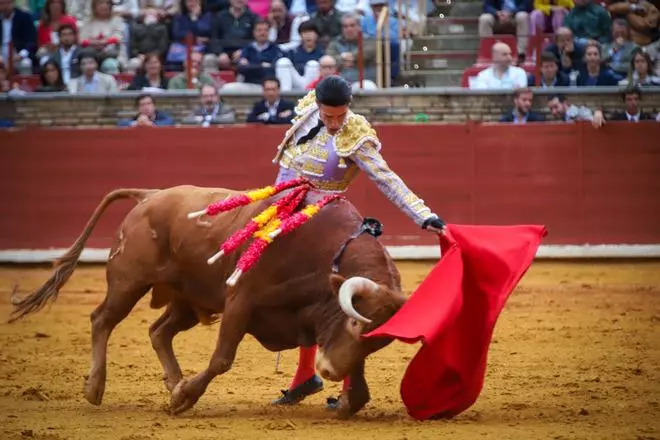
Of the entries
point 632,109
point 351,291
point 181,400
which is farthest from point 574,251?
point 351,291

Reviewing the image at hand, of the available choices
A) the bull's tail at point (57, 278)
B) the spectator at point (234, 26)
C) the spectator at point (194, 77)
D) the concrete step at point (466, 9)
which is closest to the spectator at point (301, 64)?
the spectator at point (234, 26)

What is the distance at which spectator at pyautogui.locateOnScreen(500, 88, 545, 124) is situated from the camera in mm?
11836

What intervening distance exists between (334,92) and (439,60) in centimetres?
765

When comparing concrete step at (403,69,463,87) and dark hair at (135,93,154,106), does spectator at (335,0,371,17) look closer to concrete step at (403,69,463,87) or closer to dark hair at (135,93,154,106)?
concrete step at (403,69,463,87)

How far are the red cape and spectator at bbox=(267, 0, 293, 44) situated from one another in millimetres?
7757

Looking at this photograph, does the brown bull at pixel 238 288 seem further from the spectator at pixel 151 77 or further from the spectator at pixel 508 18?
the spectator at pixel 508 18

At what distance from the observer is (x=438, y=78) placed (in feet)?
42.7

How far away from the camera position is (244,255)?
5.62 meters

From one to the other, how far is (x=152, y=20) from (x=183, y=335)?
18.1ft

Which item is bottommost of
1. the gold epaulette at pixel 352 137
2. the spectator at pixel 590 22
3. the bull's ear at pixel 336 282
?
the bull's ear at pixel 336 282

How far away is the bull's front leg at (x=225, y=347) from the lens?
18.4ft

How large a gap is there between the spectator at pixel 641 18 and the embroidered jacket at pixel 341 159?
23.2ft

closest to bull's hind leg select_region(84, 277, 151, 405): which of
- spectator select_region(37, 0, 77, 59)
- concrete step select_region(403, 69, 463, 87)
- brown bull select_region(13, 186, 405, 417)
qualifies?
brown bull select_region(13, 186, 405, 417)

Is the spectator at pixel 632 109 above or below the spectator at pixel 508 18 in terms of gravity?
below
